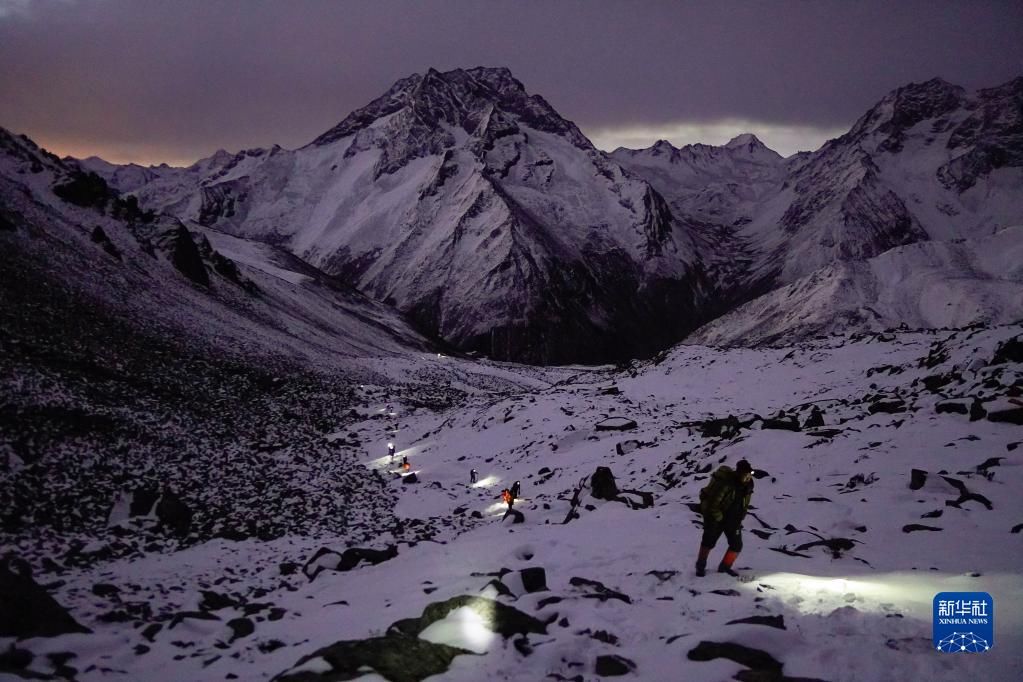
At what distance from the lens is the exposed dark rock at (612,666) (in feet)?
24.4

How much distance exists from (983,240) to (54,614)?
8288 inches

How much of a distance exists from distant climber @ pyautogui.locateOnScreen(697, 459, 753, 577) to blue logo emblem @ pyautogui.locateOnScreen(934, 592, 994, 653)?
2.87 meters

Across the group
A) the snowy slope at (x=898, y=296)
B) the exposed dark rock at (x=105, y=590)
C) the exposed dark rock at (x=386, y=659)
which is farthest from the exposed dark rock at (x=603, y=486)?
the snowy slope at (x=898, y=296)

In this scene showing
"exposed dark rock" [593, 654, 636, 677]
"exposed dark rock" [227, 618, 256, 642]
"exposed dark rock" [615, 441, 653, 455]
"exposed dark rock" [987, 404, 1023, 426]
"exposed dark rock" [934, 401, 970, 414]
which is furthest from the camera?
"exposed dark rock" [615, 441, 653, 455]

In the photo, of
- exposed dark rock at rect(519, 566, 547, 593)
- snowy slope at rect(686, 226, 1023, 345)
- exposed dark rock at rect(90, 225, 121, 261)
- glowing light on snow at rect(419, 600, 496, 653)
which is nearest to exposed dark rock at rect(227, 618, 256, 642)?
glowing light on snow at rect(419, 600, 496, 653)

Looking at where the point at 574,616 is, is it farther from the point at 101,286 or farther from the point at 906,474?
the point at 101,286

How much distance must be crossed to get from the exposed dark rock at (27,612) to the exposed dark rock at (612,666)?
840 centimetres

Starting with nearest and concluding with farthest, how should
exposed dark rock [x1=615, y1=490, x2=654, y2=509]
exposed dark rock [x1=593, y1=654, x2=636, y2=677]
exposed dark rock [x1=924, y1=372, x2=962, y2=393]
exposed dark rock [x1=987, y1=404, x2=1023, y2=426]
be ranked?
exposed dark rock [x1=593, y1=654, x2=636, y2=677] → exposed dark rock [x1=987, y1=404, x2=1023, y2=426] → exposed dark rock [x1=615, y1=490, x2=654, y2=509] → exposed dark rock [x1=924, y1=372, x2=962, y2=393]

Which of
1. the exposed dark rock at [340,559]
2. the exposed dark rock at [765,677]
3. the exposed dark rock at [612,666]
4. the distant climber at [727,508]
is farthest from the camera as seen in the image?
the exposed dark rock at [340,559]

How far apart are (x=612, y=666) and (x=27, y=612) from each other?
9.11m

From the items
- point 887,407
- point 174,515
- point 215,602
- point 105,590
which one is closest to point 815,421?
point 887,407

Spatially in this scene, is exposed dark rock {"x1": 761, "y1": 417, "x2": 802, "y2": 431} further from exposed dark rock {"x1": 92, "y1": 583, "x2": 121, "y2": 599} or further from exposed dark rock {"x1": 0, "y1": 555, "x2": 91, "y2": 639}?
exposed dark rock {"x1": 0, "y1": 555, "x2": 91, "y2": 639}

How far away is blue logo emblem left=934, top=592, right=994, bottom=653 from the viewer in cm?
713

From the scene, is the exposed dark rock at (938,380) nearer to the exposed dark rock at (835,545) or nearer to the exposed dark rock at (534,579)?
the exposed dark rock at (835,545)
